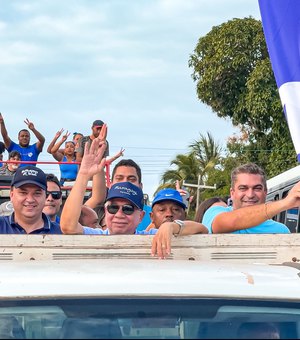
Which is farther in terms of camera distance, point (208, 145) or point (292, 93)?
point (208, 145)

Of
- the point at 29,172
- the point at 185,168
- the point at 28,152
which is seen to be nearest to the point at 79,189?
the point at 29,172

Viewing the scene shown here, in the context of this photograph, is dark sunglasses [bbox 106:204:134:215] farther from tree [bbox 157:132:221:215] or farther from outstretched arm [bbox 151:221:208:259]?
tree [bbox 157:132:221:215]

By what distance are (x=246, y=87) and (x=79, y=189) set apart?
93.0 ft

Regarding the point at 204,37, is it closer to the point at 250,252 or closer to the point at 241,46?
the point at 241,46

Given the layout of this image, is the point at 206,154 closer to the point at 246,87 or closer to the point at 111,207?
the point at 246,87

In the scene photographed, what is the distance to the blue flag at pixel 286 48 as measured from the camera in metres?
5.75

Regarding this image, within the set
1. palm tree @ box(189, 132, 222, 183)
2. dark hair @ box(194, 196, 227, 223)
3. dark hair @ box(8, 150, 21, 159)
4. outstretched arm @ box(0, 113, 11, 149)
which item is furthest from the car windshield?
palm tree @ box(189, 132, 222, 183)

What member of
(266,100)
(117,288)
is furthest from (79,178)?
(266,100)

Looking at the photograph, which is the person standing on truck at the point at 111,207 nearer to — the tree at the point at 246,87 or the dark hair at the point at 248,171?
the dark hair at the point at 248,171

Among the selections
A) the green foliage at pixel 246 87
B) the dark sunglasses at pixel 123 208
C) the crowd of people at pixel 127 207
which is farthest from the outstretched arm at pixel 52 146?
the green foliage at pixel 246 87

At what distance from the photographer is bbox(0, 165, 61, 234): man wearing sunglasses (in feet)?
18.1

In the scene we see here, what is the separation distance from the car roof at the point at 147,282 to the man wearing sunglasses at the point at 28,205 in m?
2.09

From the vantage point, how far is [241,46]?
34594 millimetres

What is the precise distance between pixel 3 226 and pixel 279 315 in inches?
107
